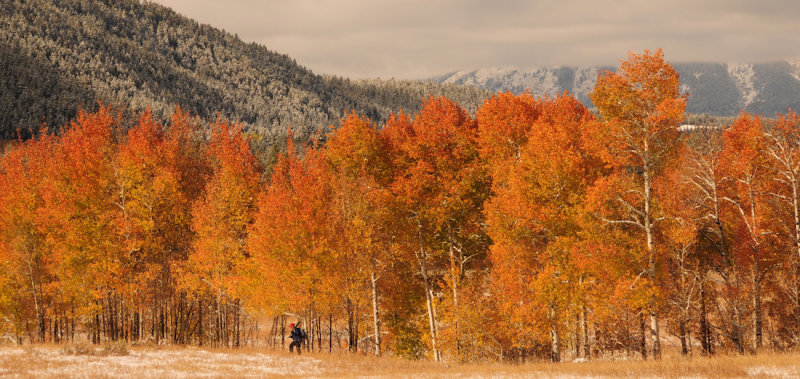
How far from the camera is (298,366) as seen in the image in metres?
27.5

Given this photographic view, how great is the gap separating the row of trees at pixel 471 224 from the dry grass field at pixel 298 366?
3.32m

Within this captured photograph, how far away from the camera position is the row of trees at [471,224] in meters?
26.2

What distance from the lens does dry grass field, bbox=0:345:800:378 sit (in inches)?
799

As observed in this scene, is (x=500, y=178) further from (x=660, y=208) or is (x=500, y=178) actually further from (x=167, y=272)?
(x=167, y=272)

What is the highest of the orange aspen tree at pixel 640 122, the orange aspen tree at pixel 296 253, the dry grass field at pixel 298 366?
the orange aspen tree at pixel 640 122

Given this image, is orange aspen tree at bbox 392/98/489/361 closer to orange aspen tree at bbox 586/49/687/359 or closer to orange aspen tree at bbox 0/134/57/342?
orange aspen tree at bbox 586/49/687/359

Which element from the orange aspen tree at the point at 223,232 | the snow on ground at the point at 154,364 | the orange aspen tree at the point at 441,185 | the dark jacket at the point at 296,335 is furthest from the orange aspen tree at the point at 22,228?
the orange aspen tree at the point at 441,185

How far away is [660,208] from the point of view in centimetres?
2594

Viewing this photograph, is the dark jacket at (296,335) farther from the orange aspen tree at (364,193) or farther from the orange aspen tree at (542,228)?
the orange aspen tree at (542,228)

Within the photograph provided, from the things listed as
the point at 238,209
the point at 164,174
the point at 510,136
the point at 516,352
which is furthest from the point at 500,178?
the point at 164,174

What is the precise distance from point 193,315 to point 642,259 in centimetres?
3783

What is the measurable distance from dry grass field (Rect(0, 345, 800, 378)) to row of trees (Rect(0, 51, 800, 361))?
10.9ft

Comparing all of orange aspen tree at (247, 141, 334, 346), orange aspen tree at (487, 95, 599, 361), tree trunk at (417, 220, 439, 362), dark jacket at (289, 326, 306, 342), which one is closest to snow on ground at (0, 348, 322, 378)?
dark jacket at (289, 326, 306, 342)

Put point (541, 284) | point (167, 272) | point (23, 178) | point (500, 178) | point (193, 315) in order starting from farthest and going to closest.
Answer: point (193, 315)
point (167, 272)
point (23, 178)
point (500, 178)
point (541, 284)
